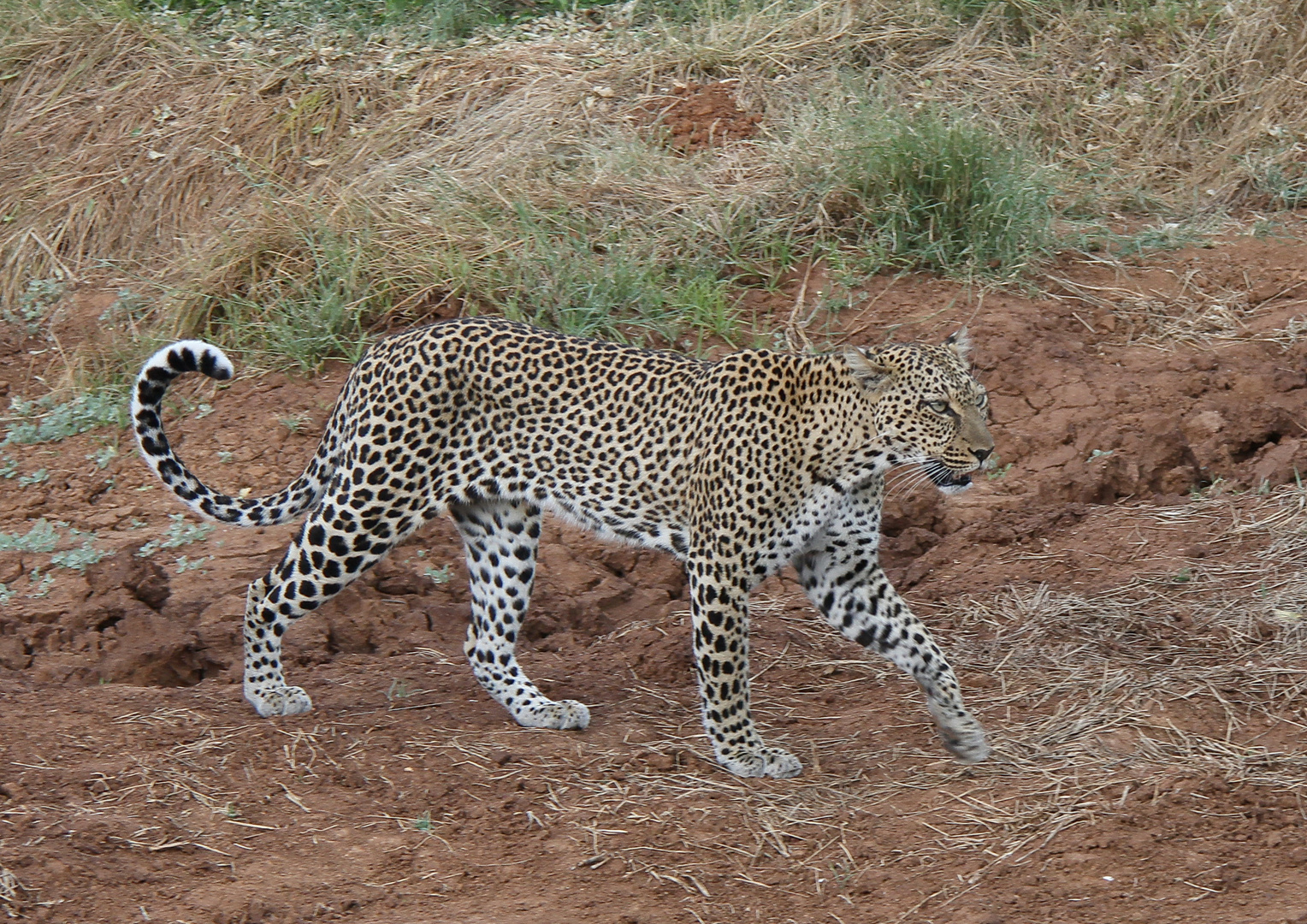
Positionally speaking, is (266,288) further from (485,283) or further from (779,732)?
(779,732)

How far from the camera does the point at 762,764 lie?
5.11 meters

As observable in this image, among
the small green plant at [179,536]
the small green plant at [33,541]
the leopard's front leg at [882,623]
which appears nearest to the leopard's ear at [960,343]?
the leopard's front leg at [882,623]

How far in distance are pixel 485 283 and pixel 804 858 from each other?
4.26 meters

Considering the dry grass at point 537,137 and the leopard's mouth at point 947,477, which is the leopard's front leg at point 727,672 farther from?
the dry grass at point 537,137

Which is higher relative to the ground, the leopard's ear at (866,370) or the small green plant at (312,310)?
the leopard's ear at (866,370)

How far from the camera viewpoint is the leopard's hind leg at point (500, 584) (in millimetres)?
5699

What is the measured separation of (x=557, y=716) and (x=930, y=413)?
175 centimetres

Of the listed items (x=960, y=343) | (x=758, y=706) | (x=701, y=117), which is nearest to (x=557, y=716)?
(x=758, y=706)

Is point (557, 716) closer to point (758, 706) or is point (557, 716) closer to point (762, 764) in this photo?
point (758, 706)

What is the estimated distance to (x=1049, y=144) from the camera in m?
9.66

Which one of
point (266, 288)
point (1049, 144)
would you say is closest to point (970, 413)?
point (266, 288)

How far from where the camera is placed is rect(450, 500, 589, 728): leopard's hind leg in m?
5.70

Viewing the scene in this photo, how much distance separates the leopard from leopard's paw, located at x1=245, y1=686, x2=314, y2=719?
1cm

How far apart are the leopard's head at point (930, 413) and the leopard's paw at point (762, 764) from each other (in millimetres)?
1034
